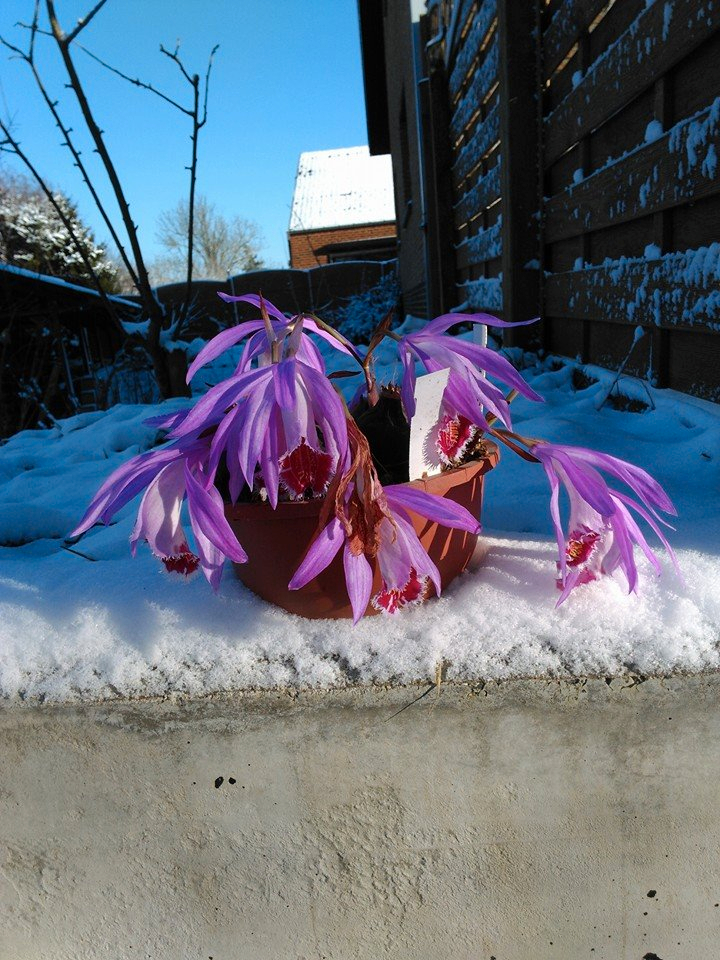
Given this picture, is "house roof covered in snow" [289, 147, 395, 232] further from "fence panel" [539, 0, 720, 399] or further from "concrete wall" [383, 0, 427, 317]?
"fence panel" [539, 0, 720, 399]

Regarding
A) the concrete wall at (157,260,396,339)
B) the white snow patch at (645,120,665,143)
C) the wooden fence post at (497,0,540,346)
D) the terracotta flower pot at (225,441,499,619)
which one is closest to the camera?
the terracotta flower pot at (225,441,499,619)

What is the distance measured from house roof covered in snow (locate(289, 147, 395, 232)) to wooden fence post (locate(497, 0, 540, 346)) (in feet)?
73.1

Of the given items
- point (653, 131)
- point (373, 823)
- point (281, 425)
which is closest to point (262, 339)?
point (281, 425)

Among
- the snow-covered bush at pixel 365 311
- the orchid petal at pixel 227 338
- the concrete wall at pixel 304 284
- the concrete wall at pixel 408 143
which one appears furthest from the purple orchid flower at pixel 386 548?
the concrete wall at pixel 304 284

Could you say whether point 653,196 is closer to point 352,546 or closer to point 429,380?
point 429,380

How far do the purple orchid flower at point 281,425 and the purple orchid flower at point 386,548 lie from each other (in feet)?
0.18

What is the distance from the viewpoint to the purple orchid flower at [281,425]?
0.71m

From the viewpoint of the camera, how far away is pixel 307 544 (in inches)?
32.9

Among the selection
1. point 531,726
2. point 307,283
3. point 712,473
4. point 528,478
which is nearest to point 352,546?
Answer: point 531,726

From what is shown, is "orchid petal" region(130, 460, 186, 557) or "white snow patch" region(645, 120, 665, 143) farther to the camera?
"white snow patch" region(645, 120, 665, 143)

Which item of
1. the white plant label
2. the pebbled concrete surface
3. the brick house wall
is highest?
the brick house wall

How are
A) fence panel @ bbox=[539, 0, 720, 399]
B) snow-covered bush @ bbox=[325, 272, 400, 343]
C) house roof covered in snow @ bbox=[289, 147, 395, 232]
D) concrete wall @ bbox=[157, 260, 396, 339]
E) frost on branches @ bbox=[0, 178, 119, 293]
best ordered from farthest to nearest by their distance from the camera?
house roof covered in snow @ bbox=[289, 147, 395, 232], frost on branches @ bbox=[0, 178, 119, 293], concrete wall @ bbox=[157, 260, 396, 339], snow-covered bush @ bbox=[325, 272, 400, 343], fence panel @ bbox=[539, 0, 720, 399]

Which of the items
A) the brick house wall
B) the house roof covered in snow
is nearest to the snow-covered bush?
the brick house wall

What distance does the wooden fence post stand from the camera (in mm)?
2875
